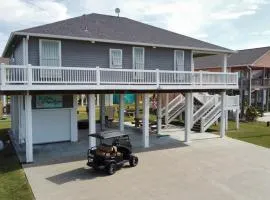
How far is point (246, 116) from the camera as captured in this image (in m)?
30.9

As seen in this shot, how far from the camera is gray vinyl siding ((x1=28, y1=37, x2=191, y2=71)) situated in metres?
16.5

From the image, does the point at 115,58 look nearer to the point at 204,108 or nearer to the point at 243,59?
the point at 204,108

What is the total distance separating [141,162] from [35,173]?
16.3 ft

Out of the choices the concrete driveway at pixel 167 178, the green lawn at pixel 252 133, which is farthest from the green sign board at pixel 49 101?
the green lawn at pixel 252 133

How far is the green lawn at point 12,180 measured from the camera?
10740mm

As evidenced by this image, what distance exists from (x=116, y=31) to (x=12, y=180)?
10.9 meters

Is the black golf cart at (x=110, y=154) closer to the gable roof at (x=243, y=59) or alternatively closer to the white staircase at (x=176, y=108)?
the white staircase at (x=176, y=108)

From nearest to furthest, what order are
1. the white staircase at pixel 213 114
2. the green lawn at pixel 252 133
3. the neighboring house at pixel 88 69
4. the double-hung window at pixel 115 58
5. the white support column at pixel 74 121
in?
the neighboring house at pixel 88 69
the double-hung window at pixel 115 58
the white support column at pixel 74 121
the green lawn at pixel 252 133
the white staircase at pixel 213 114

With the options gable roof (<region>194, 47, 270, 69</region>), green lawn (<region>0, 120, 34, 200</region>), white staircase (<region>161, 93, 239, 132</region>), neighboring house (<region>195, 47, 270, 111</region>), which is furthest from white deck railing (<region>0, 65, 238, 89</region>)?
neighboring house (<region>195, 47, 270, 111</region>)

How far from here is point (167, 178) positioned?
41.4ft

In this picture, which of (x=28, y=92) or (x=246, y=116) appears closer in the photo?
(x=28, y=92)

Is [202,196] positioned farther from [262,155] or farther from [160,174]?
[262,155]

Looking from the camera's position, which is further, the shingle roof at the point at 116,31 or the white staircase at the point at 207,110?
the white staircase at the point at 207,110

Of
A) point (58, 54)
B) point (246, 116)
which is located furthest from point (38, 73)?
point (246, 116)
